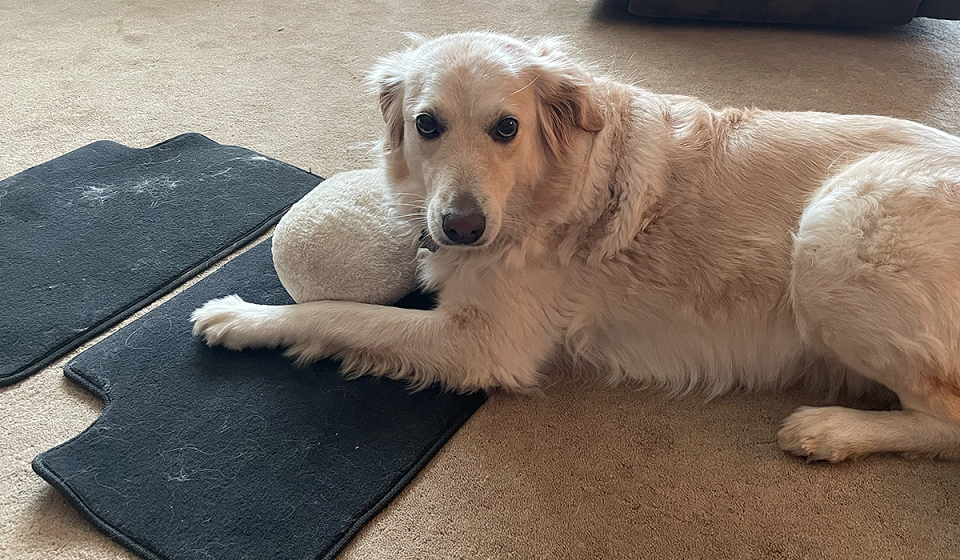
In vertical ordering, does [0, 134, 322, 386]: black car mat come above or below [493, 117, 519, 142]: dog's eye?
below

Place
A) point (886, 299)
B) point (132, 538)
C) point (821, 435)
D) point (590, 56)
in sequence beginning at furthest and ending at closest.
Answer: point (590, 56)
point (821, 435)
point (886, 299)
point (132, 538)

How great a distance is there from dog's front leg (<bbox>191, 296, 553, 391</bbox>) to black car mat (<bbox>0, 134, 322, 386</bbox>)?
51cm

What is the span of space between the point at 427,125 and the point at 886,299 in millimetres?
1374

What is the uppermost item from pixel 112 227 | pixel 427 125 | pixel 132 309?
pixel 427 125

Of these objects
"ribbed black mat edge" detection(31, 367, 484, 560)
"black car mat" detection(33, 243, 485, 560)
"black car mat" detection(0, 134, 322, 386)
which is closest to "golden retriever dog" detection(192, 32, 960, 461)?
"black car mat" detection(33, 243, 485, 560)

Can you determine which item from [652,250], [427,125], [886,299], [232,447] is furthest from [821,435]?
[232,447]

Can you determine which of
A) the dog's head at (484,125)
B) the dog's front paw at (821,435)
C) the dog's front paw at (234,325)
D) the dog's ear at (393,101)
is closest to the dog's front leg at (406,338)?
the dog's front paw at (234,325)

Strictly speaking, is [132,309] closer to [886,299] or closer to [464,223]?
[464,223]

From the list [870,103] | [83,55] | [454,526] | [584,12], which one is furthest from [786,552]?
[83,55]

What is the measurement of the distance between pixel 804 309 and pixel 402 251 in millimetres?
1292

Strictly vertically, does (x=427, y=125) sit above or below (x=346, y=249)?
above

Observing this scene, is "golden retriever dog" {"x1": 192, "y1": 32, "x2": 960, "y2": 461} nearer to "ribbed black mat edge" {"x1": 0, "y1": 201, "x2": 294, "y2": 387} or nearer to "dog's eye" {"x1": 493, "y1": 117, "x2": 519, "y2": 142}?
"dog's eye" {"x1": 493, "y1": 117, "x2": 519, "y2": 142}

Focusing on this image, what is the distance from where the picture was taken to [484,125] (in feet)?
6.03

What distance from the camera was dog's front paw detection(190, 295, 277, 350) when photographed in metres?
2.18
